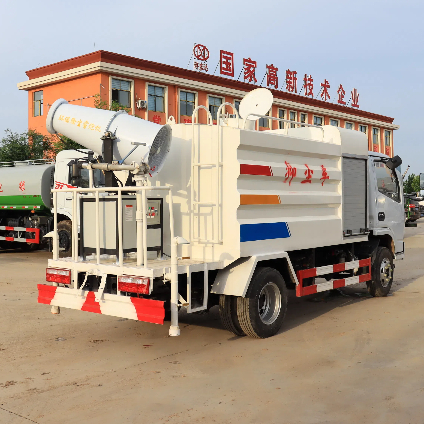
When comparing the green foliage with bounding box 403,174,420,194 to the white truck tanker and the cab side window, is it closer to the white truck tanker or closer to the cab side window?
the cab side window

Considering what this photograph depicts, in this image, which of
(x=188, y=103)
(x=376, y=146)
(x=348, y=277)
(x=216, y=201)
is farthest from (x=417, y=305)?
(x=376, y=146)

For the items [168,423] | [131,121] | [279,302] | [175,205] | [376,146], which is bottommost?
[168,423]

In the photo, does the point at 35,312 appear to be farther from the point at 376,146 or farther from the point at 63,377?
the point at 376,146

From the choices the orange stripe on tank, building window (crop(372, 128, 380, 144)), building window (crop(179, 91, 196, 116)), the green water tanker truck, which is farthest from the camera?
building window (crop(372, 128, 380, 144))

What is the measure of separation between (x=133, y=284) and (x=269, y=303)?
6.37 feet

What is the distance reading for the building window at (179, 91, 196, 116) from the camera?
3447 centimetres

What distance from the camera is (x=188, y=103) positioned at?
1374 inches

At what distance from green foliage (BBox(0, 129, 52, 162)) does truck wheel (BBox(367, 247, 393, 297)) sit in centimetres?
2145

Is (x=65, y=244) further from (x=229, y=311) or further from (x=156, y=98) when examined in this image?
(x=156, y=98)

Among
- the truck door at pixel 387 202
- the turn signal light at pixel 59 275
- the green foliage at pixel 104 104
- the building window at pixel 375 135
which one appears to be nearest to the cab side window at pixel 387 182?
the truck door at pixel 387 202

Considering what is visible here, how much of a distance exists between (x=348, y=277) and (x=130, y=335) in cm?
366

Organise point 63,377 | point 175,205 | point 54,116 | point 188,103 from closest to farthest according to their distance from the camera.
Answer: point 63,377 → point 175,205 → point 54,116 → point 188,103

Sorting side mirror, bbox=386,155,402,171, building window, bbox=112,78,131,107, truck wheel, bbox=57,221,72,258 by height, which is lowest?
truck wheel, bbox=57,221,72,258

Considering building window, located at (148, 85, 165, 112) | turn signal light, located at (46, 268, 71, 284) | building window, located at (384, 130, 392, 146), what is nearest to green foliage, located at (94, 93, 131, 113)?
building window, located at (148, 85, 165, 112)
